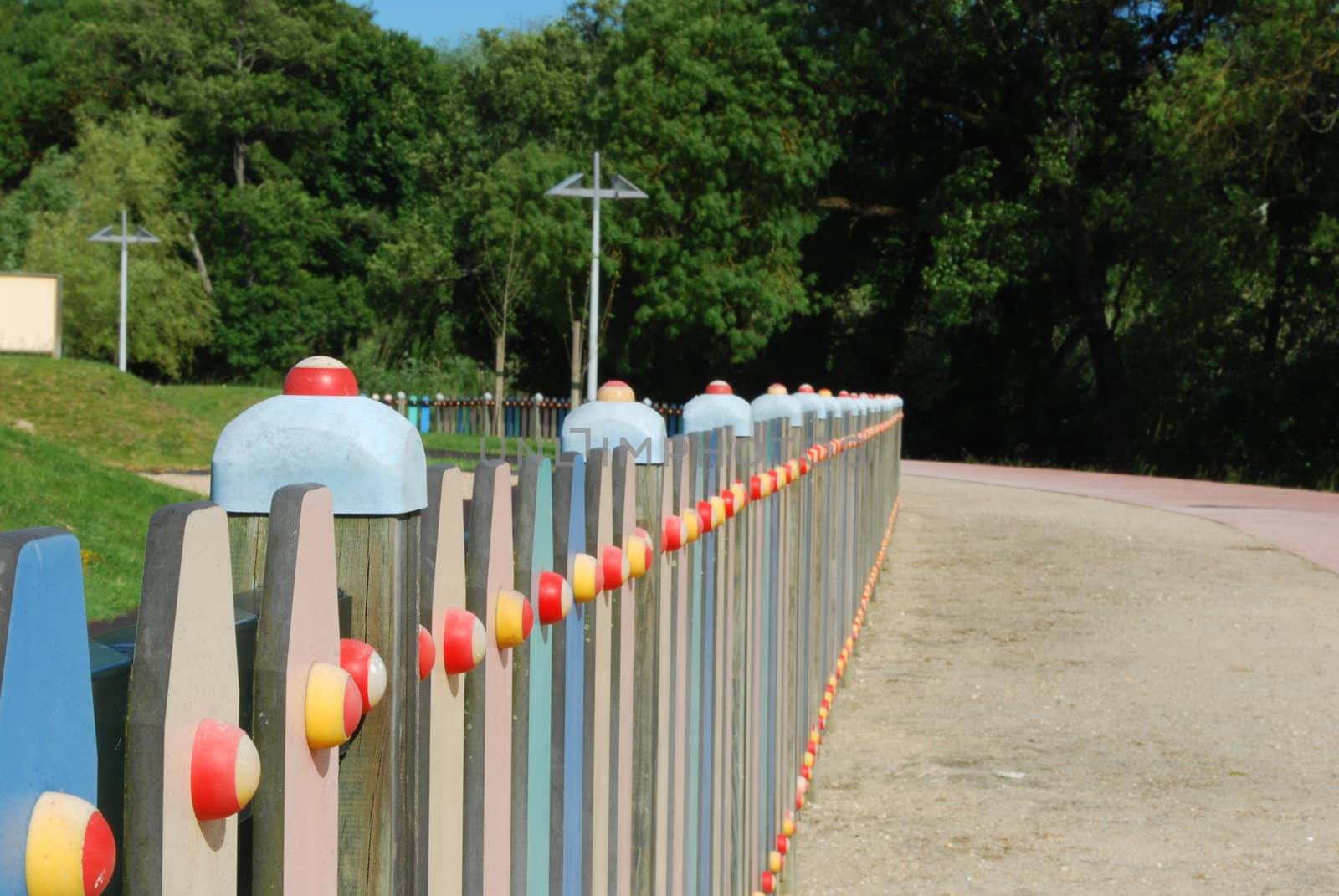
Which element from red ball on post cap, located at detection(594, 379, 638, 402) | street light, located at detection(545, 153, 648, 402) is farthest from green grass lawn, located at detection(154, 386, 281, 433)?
red ball on post cap, located at detection(594, 379, 638, 402)

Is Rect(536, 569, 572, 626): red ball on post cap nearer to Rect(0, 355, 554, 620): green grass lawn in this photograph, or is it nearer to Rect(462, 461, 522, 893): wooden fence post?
Rect(462, 461, 522, 893): wooden fence post

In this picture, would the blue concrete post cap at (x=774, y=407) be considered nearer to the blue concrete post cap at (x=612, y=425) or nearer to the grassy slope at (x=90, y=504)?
the blue concrete post cap at (x=612, y=425)

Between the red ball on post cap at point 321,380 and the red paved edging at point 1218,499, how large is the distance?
13.7 metres

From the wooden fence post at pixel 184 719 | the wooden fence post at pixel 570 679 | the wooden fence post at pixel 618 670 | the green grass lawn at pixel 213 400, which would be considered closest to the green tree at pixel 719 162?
the green grass lawn at pixel 213 400

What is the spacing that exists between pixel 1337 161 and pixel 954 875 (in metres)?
26.8

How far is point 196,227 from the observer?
63.1 meters

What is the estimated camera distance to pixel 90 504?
1365 centimetres

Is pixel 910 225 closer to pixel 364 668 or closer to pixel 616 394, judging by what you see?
pixel 616 394

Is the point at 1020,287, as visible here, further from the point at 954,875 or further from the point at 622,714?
the point at 622,714

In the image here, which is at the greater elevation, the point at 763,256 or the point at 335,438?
the point at 763,256

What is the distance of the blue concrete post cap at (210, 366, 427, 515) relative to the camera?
5.15 feet

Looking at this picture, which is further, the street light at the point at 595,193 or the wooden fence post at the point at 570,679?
the street light at the point at 595,193

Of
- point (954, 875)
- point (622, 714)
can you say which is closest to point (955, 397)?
point (954, 875)

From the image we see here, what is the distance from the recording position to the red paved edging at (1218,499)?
1725 cm
